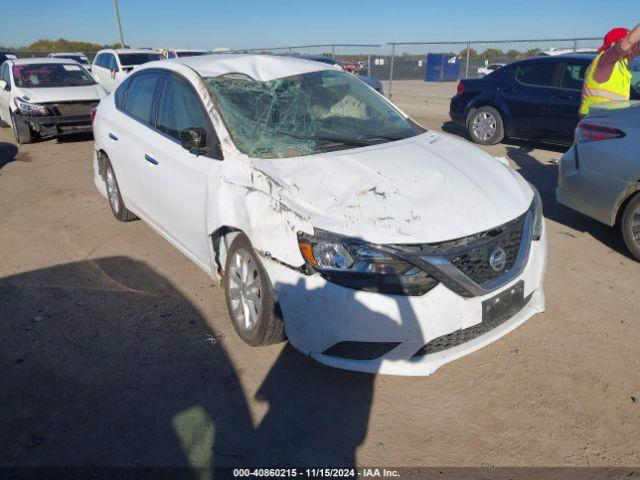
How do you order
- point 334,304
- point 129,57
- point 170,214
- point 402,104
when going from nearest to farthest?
point 334,304 < point 170,214 < point 129,57 < point 402,104

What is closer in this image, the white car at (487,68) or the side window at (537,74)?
the side window at (537,74)

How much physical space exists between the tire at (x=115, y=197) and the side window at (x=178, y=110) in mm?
1390

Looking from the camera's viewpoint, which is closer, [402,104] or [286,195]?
[286,195]

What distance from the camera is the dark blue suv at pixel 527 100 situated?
27.4 ft

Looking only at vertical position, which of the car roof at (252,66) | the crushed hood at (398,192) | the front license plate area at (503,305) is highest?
the car roof at (252,66)

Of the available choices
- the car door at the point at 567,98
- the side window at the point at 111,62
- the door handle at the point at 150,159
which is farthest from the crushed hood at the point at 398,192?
the side window at the point at 111,62

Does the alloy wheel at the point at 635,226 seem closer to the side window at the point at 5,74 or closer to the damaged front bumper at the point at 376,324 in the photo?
the damaged front bumper at the point at 376,324

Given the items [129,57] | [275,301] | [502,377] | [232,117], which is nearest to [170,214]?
[232,117]

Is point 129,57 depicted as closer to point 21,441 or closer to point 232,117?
point 232,117

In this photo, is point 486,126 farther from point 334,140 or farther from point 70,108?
point 70,108

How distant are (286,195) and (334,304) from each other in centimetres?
64

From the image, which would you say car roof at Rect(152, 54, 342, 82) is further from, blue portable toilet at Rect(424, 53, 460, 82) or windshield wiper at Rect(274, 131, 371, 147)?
blue portable toilet at Rect(424, 53, 460, 82)

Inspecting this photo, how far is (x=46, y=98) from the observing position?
32.2ft

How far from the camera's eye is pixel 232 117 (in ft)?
11.0
